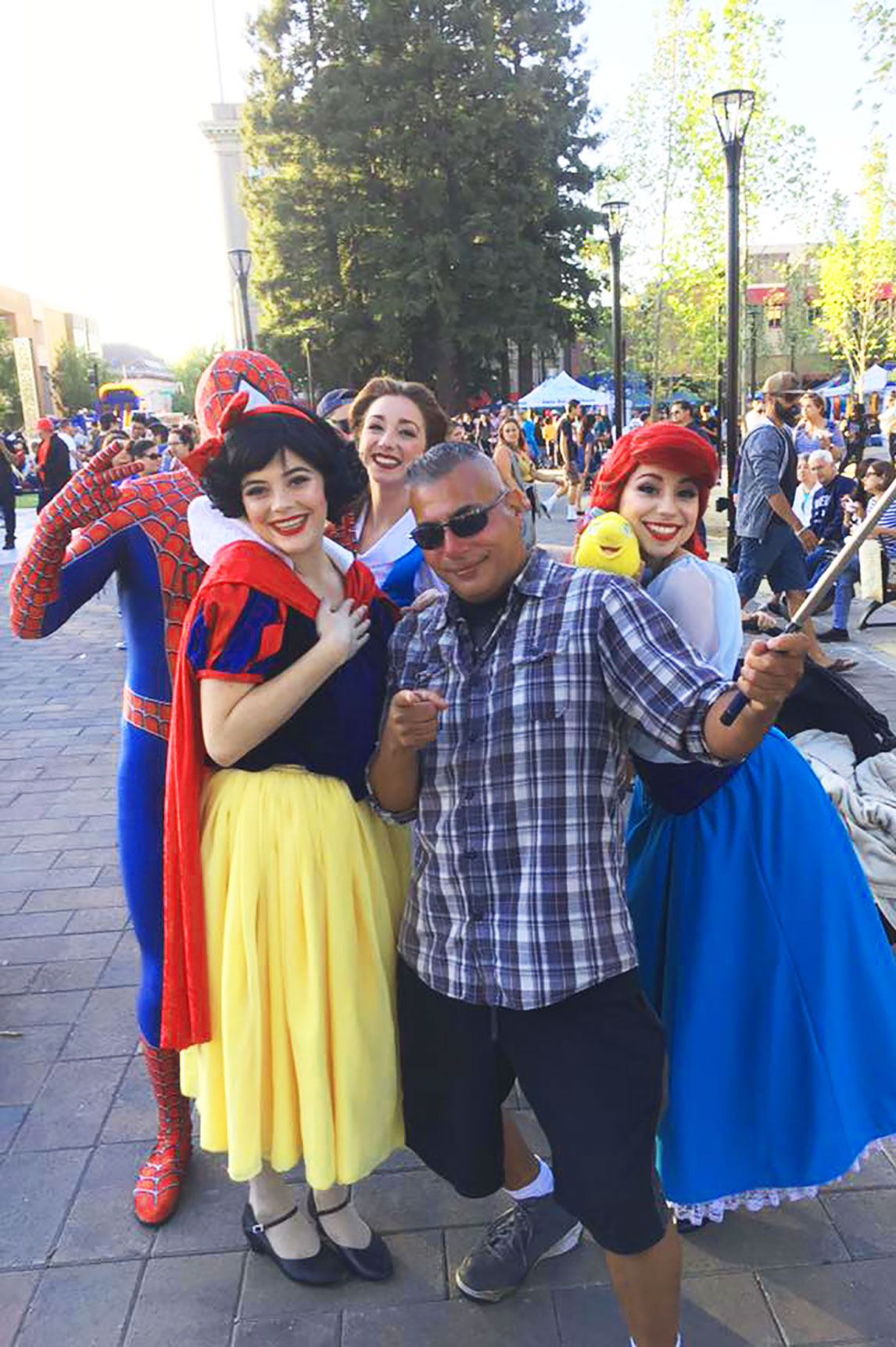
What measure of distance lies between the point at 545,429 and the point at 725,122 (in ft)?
58.6

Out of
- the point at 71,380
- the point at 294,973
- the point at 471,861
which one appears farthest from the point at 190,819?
the point at 71,380

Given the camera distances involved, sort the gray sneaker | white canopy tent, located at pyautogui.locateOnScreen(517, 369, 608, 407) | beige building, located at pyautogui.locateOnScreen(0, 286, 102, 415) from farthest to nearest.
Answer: beige building, located at pyautogui.locateOnScreen(0, 286, 102, 415), white canopy tent, located at pyautogui.locateOnScreen(517, 369, 608, 407), the gray sneaker

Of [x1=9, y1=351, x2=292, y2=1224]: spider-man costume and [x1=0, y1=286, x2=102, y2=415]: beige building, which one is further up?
[x1=0, y1=286, x2=102, y2=415]: beige building

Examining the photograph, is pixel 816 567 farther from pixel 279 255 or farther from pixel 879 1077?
pixel 279 255

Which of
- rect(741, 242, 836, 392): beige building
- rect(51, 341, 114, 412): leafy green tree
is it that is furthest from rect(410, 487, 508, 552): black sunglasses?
rect(51, 341, 114, 412): leafy green tree

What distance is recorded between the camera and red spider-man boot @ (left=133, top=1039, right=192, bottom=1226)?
2.47 metres

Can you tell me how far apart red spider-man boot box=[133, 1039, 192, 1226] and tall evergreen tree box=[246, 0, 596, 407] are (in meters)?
26.8

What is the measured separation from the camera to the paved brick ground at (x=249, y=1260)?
83.5 inches

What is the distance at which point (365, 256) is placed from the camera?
28.0 m

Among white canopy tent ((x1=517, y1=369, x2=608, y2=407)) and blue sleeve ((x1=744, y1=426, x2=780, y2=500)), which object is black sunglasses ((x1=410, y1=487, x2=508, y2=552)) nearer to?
blue sleeve ((x1=744, y1=426, x2=780, y2=500))

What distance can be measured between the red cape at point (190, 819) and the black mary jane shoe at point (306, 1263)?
60cm

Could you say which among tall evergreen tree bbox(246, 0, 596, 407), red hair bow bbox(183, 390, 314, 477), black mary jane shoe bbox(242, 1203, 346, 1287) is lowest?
black mary jane shoe bbox(242, 1203, 346, 1287)

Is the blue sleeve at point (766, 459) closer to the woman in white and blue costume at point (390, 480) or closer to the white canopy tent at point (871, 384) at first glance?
the woman in white and blue costume at point (390, 480)

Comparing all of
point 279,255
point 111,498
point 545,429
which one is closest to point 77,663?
point 111,498
